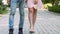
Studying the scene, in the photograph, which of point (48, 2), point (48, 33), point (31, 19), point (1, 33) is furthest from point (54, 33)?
point (48, 2)

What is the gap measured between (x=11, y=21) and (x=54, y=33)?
6.50 ft

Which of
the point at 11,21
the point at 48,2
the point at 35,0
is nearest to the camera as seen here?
the point at 11,21

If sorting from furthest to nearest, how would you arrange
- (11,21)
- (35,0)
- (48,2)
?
(48,2)
(35,0)
(11,21)

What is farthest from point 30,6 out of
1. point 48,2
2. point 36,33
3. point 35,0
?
point 48,2

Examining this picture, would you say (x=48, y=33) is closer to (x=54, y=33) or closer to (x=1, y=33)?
(x=54, y=33)

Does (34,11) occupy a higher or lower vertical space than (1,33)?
higher

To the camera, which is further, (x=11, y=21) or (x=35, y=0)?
(x=35, y=0)

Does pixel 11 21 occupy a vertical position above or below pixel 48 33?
above

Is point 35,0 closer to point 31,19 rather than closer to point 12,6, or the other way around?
point 31,19

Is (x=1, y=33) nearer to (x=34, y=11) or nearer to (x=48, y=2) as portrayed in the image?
(x=34, y=11)

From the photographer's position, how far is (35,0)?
6.92 meters

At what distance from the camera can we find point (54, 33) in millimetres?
7180

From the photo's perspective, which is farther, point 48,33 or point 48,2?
point 48,2

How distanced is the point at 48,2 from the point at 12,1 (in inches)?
1486
